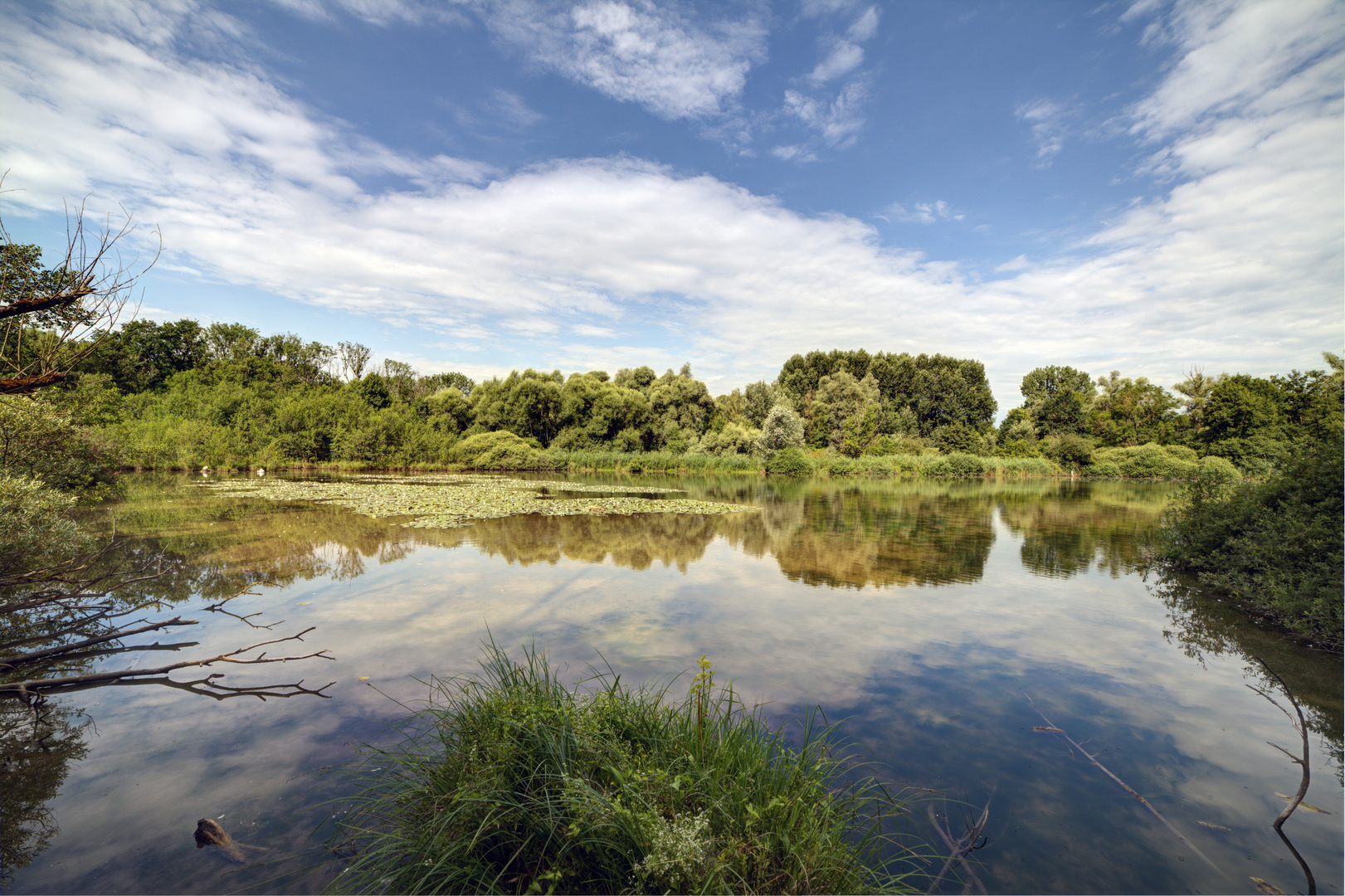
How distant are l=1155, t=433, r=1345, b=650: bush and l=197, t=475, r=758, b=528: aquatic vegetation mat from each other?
1160 centimetres

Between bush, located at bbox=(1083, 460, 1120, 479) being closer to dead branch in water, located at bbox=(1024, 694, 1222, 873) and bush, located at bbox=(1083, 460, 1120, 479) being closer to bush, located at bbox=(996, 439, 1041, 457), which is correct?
bush, located at bbox=(996, 439, 1041, 457)

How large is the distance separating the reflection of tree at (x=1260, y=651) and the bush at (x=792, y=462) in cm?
2752

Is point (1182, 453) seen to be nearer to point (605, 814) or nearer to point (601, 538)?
point (601, 538)

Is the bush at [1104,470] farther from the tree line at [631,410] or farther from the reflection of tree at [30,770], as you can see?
the reflection of tree at [30,770]

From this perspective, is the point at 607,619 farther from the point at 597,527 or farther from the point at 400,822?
the point at 597,527

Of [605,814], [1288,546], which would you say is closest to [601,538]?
[605,814]

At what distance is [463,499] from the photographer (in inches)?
727

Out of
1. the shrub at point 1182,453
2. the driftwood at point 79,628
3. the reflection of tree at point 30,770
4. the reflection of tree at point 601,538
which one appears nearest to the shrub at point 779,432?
the reflection of tree at point 601,538

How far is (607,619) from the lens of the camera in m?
6.89

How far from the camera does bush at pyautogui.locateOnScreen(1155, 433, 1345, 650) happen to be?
20.3 ft

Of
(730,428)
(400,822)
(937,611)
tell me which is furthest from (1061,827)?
(730,428)

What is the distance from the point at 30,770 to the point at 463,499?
49.6 ft

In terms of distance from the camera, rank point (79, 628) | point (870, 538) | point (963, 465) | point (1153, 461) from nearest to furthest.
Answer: point (79, 628), point (870, 538), point (1153, 461), point (963, 465)

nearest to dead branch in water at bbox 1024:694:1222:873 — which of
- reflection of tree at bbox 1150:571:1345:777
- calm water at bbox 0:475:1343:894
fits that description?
calm water at bbox 0:475:1343:894
